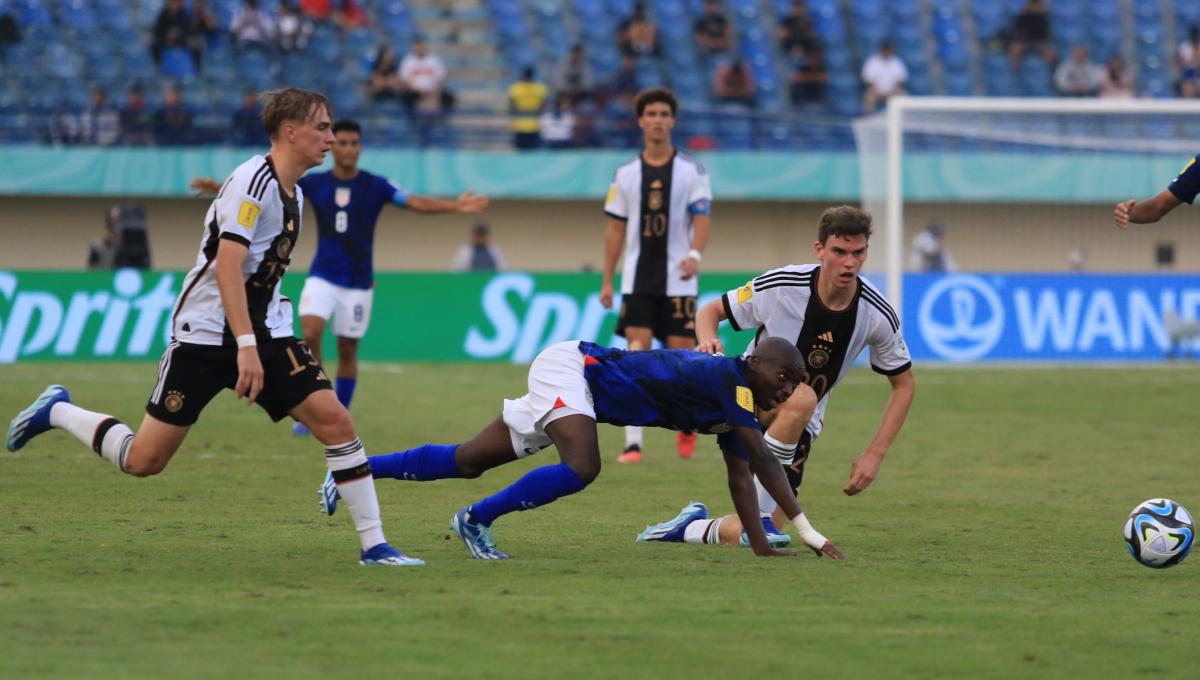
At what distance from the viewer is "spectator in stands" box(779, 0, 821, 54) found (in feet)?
96.8

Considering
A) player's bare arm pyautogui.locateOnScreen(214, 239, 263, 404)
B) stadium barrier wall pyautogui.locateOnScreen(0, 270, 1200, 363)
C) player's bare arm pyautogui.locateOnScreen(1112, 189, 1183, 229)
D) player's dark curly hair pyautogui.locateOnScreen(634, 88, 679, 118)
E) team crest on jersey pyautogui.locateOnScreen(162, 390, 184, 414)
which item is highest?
player's dark curly hair pyautogui.locateOnScreen(634, 88, 679, 118)

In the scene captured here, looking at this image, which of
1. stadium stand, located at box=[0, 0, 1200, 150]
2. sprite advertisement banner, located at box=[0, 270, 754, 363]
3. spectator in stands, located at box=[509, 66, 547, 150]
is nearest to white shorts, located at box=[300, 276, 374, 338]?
sprite advertisement banner, located at box=[0, 270, 754, 363]

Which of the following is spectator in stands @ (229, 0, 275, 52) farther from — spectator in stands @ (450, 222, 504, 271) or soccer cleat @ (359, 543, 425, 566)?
soccer cleat @ (359, 543, 425, 566)

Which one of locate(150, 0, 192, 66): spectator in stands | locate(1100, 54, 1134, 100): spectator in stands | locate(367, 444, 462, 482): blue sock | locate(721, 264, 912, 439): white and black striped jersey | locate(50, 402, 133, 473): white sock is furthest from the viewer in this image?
locate(1100, 54, 1134, 100): spectator in stands

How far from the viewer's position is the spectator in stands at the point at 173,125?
26016 mm

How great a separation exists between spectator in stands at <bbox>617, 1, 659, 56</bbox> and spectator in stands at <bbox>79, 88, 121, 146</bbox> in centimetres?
837

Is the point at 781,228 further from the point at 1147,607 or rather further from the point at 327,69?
the point at 1147,607

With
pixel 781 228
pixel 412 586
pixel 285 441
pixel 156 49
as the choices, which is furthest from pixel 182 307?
pixel 781 228

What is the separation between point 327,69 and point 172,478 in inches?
728

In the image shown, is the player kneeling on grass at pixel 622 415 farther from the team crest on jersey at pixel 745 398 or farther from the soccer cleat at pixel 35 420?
the soccer cleat at pixel 35 420

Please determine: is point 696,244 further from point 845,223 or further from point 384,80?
point 384,80

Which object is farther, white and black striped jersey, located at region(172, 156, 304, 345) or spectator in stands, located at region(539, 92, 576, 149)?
spectator in stands, located at region(539, 92, 576, 149)

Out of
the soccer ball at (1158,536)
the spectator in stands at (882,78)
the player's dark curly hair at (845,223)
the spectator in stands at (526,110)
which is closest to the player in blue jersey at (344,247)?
the player's dark curly hair at (845,223)

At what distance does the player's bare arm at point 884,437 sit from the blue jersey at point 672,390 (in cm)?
59
